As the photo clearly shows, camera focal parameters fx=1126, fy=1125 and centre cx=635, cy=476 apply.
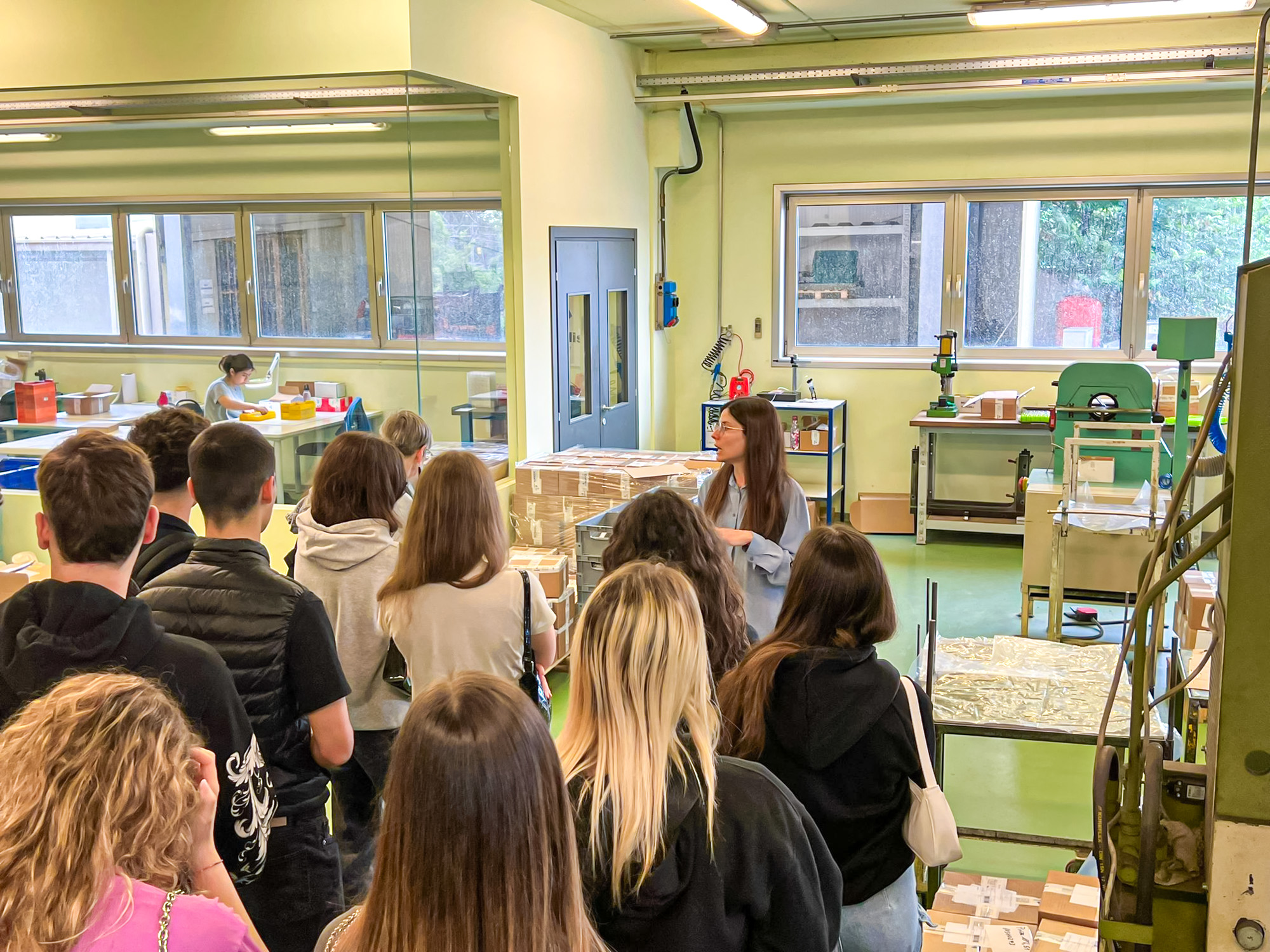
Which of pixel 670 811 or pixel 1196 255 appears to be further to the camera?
pixel 1196 255

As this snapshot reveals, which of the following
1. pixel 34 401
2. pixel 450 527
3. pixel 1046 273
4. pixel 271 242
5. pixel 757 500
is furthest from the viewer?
pixel 1046 273

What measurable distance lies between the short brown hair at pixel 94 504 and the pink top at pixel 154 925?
817mm

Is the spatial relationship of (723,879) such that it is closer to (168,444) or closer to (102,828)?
(102,828)

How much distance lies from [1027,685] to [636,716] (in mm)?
2312

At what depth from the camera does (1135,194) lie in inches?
308

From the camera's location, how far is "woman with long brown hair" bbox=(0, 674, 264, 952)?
119 centimetres

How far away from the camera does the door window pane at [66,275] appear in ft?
21.8

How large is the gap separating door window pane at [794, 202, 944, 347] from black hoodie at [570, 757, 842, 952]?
7337 millimetres

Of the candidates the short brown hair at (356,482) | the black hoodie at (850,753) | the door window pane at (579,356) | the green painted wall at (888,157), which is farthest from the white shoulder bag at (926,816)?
the green painted wall at (888,157)

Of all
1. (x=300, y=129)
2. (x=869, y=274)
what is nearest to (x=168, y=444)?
(x=300, y=129)

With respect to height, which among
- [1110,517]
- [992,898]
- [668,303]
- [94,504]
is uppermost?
[668,303]

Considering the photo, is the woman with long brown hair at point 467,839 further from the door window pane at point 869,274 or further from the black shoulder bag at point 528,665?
the door window pane at point 869,274

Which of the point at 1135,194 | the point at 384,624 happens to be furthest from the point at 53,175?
the point at 1135,194

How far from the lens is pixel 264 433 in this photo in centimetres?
639
